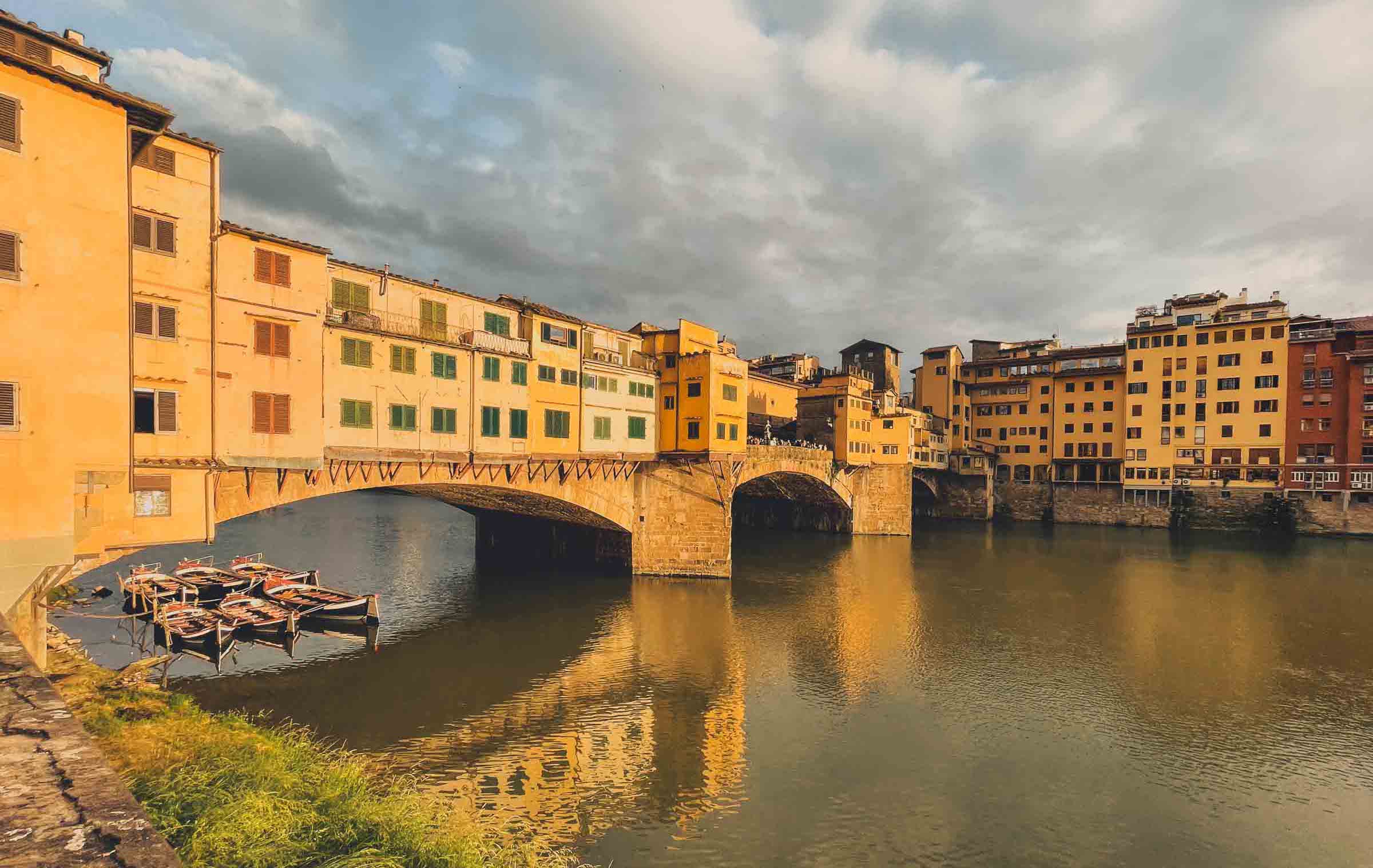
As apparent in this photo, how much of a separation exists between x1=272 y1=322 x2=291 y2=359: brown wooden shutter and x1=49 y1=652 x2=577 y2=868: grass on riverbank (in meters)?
11.5

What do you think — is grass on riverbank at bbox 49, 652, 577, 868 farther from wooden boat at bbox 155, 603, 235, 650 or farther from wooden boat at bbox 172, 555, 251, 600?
wooden boat at bbox 172, 555, 251, 600

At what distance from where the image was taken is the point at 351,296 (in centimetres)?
2895

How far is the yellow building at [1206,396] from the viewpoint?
240 ft

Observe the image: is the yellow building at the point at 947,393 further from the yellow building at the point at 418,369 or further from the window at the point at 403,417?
the window at the point at 403,417

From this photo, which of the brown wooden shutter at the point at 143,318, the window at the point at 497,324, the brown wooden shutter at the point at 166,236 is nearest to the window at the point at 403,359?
the window at the point at 497,324

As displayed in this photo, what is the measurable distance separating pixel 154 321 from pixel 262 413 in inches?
180

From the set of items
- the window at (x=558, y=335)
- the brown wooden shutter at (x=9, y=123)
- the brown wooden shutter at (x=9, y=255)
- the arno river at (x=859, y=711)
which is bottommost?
the arno river at (x=859, y=711)

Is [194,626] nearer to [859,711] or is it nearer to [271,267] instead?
[271,267]

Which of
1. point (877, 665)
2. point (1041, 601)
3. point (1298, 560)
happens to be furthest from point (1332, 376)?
point (877, 665)

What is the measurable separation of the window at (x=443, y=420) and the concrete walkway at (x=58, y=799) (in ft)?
80.8

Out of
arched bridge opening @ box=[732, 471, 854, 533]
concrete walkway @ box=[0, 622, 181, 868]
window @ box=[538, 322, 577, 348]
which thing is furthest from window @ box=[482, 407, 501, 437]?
arched bridge opening @ box=[732, 471, 854, 533]

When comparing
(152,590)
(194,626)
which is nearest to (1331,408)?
(194,626)

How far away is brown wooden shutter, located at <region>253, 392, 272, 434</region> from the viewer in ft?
75.0

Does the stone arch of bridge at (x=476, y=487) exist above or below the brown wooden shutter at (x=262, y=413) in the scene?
below
